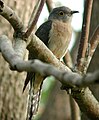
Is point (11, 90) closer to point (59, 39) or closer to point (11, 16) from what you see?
point (59, 39)

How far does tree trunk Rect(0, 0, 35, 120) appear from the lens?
5.00m

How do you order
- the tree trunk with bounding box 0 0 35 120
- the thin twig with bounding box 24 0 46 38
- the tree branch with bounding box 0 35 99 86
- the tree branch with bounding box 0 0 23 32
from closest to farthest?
the tree branch with bounding box 0 35 99 86 < the thin twig with bounding box 24 0 46 38 < the tree branch with bounding box 0 0 23 32 < the tree trunk with bounding box 0 0 35 120

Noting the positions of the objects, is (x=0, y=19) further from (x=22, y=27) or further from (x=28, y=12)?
(x=22, y=27)

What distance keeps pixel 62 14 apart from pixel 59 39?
0.88 metres

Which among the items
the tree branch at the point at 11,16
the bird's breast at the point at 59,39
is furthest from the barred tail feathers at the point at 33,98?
the tree branch at the point at 11,16

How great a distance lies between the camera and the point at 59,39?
5.39 metres

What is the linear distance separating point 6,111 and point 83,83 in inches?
131

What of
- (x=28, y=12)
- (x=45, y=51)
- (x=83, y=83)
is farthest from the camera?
(x=28, y=12)

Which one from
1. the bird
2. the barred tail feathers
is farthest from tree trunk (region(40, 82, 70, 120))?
the barred tail feathers

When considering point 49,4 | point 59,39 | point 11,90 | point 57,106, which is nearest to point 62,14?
point 49,4

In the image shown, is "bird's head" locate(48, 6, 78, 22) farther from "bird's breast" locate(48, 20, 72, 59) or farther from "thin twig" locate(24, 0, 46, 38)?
"thin twig" locate(24, 0, 46, 38)

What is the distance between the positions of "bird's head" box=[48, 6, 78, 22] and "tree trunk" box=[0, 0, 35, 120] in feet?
2.95

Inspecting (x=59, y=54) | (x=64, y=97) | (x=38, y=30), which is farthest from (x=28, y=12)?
(x=64, y=97)

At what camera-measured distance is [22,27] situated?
9.77ft
